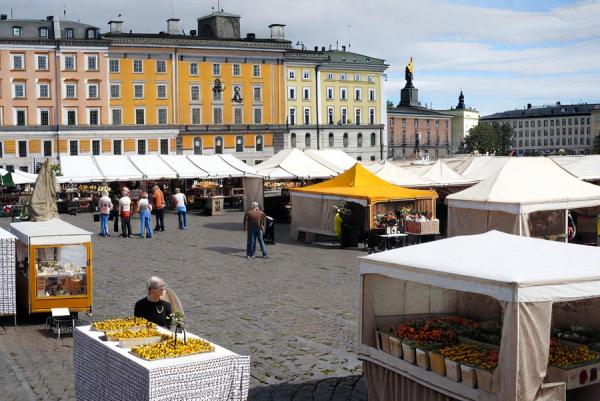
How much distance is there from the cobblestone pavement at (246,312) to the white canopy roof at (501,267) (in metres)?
1.87

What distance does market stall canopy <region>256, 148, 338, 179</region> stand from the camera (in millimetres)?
32719

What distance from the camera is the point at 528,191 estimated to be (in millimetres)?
18812

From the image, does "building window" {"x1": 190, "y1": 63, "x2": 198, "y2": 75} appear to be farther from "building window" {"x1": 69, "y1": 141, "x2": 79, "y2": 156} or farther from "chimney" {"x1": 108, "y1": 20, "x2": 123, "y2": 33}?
"building window" {"x1": 69, "y1": 141, "x2": 79, "y2": 156}

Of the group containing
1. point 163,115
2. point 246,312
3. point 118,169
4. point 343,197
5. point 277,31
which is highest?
point 277,31

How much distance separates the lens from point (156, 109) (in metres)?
71.7

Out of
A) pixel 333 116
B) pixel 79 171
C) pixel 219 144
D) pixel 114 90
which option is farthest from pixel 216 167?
pixel 333 116

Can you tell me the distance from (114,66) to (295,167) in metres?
40.4

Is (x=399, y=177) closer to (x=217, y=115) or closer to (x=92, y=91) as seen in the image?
(x=92, y=91)

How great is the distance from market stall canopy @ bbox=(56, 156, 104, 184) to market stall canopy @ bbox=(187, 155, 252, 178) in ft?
15.7

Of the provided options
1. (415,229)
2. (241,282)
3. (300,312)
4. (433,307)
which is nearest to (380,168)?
(415,229)

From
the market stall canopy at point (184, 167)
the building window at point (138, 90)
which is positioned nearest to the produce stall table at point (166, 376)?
the market stall canopy at point (184, 167)

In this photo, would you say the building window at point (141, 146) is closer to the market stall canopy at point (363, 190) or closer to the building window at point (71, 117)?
the building window at point (71, 117)

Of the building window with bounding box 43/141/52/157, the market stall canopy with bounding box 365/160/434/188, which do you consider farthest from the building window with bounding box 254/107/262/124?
the market stall canopy with bounding box 365/160/434/188

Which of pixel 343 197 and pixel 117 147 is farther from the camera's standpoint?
pixel 117 147
